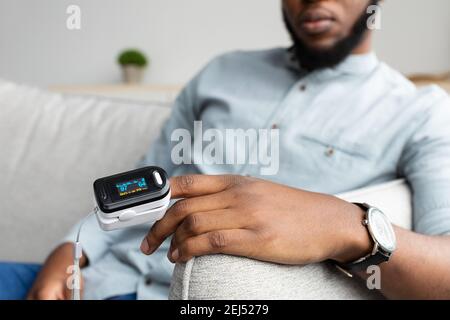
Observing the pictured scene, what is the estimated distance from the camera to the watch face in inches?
23.0

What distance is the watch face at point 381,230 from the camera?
0.58 meters

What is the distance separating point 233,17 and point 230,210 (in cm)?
206

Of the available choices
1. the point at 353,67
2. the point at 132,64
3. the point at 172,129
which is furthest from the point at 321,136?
the point at 132,64

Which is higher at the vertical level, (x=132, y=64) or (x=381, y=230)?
(x=381, y=230)

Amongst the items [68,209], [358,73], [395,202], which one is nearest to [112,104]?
[68,209]

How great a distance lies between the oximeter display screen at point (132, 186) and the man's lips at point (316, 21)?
1.84 feet

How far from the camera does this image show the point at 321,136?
909mm

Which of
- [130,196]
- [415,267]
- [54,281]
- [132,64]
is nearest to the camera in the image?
[130,196]

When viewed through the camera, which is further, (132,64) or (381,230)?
(132,64)

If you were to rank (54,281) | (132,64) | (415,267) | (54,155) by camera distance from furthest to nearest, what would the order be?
(132,64) < (54,155) < (54,281) < (415,267)

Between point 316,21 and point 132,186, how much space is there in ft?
1.90

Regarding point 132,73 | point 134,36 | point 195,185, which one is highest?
point 195,185

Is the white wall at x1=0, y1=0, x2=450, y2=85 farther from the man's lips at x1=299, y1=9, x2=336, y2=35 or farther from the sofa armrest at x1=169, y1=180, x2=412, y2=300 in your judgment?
the sofa armrest at x1=169, y1=180, x2=412, y2=300

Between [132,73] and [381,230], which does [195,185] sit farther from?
[132,73]
